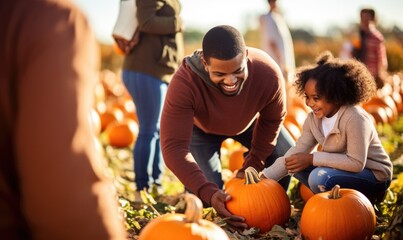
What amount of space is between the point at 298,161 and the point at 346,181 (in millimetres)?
352

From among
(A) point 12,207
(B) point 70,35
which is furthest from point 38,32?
Result: (A) point 12,207

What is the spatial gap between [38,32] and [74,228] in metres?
0.50

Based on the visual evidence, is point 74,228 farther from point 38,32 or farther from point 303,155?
point 303,155

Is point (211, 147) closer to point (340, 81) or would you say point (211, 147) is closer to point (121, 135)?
point (340, 81)

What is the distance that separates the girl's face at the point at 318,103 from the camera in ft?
12.3

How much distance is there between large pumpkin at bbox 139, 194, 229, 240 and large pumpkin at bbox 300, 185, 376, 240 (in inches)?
33.1

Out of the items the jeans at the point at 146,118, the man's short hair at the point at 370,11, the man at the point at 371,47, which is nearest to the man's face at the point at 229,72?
the jeans at the point at 146,118

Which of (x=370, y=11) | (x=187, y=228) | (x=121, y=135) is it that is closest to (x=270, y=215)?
(x=187, y=228)

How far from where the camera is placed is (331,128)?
12.4ft

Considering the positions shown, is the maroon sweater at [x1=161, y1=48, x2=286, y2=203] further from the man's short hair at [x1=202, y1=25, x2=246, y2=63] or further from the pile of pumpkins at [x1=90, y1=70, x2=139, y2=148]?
the pile of pumpkins at [x1=90, y1=70, x2=139, y2=148]

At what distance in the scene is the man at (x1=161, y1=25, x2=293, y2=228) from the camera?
3.54 meters

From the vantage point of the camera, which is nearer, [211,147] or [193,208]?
[193,208]

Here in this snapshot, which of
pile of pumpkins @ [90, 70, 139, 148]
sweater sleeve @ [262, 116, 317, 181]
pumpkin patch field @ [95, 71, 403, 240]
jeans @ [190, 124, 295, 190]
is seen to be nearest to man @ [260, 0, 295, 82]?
pile of pumpkins @ [90, 70, 139, 148]

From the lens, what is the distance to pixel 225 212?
3.55 m
